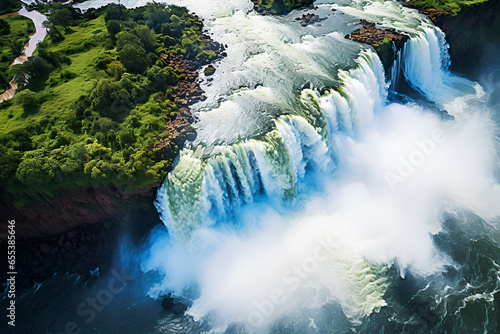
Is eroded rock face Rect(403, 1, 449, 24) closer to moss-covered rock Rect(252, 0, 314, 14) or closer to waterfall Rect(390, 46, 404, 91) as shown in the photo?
waterfall Rect(390, 46, 404, 91)

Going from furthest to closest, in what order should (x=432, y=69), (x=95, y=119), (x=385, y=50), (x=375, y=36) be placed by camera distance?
(x=432, y=69) → (x=375, y=36) → (x=385, y=50) → (x=95, y=119)

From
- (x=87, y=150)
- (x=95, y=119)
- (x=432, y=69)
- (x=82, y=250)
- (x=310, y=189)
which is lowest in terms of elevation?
(x=82, y=250)

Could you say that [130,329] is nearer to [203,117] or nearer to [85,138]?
[85,138]

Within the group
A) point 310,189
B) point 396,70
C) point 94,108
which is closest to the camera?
point 94,108

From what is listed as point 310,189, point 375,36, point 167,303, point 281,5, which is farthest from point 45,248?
point 281,5

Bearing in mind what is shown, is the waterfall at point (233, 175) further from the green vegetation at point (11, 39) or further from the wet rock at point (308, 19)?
the green vegetation at point (11, 39)

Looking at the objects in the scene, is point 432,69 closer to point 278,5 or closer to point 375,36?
point 375,36

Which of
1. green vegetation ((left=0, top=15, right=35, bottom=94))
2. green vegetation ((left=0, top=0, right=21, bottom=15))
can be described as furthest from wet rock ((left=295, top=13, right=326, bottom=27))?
green vegetation ((left=0, top=0, right=21, bottom=15))
